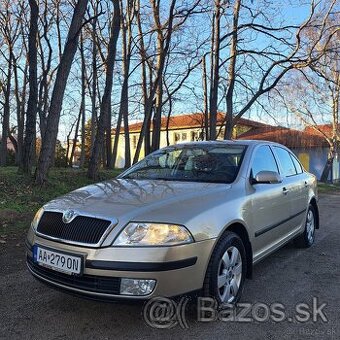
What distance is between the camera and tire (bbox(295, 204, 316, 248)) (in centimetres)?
649

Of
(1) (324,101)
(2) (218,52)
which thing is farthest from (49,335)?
(1) (324,101)

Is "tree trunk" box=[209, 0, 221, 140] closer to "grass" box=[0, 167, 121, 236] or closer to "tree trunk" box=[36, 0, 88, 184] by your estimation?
"grass" box=[0, 167, 121, 236]

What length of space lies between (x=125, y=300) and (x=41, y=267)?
2.94 ft

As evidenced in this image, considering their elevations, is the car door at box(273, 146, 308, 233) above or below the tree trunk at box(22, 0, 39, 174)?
below

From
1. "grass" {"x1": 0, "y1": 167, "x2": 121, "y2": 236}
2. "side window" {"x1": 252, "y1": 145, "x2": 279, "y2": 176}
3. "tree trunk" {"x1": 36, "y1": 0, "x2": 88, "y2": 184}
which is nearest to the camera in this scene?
"side window" {"x1": 252, "y1": 145, "x2": 279, "y2": 176}

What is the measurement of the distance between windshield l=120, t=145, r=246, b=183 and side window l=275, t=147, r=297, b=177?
105 cm

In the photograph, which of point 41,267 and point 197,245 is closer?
point 197,245

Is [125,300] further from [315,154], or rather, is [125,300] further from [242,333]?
[315,154]

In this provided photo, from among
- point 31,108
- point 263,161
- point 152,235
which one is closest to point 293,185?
point 263,161

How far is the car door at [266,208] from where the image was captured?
4504mm

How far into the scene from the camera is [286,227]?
216 inches

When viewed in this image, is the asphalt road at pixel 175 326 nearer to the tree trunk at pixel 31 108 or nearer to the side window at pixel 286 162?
the side window at pixel 286 162

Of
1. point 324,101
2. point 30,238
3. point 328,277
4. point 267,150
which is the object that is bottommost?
point 328,277

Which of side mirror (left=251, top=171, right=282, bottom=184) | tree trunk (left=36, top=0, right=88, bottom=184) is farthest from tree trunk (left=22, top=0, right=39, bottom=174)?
side mirror (left=251, top=171, right=282, bottom=184)
